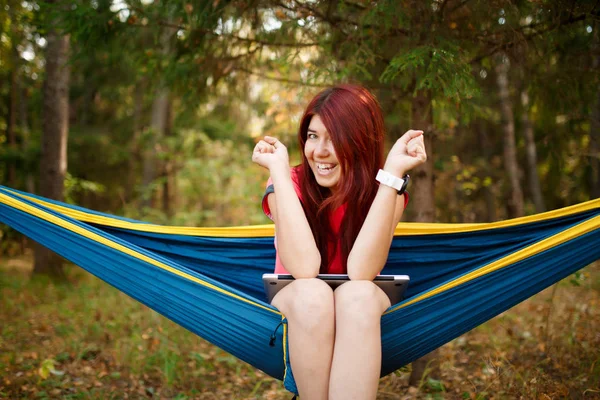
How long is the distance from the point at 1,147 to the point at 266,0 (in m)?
5.45

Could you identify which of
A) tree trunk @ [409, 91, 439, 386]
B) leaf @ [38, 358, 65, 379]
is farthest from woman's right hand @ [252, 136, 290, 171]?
leaf @ [38, 358, 65, 379]

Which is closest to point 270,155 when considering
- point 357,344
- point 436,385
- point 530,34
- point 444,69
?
point 357,344

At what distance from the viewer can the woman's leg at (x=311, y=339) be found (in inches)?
54.6

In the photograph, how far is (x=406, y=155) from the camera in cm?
158

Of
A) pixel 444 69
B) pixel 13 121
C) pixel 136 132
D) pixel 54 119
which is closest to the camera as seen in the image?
pixel 444 69

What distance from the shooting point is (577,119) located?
110 inches

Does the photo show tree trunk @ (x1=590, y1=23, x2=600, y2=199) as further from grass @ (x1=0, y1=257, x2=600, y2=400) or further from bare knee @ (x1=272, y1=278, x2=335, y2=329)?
bare knee @ (x1=272, y1=278, x2=335, y2=329)

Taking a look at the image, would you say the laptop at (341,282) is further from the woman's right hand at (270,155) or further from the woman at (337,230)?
the woman's right hand at (270,155)

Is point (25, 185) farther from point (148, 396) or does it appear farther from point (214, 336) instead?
point (214, 336)

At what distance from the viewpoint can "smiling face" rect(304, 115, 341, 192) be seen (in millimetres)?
1663

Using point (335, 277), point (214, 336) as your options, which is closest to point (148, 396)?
point (214, 336)

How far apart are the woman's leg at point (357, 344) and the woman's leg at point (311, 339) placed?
0.09 ft

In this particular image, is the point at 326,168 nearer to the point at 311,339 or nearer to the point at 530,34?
the point at 311,339

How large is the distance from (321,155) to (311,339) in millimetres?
596
